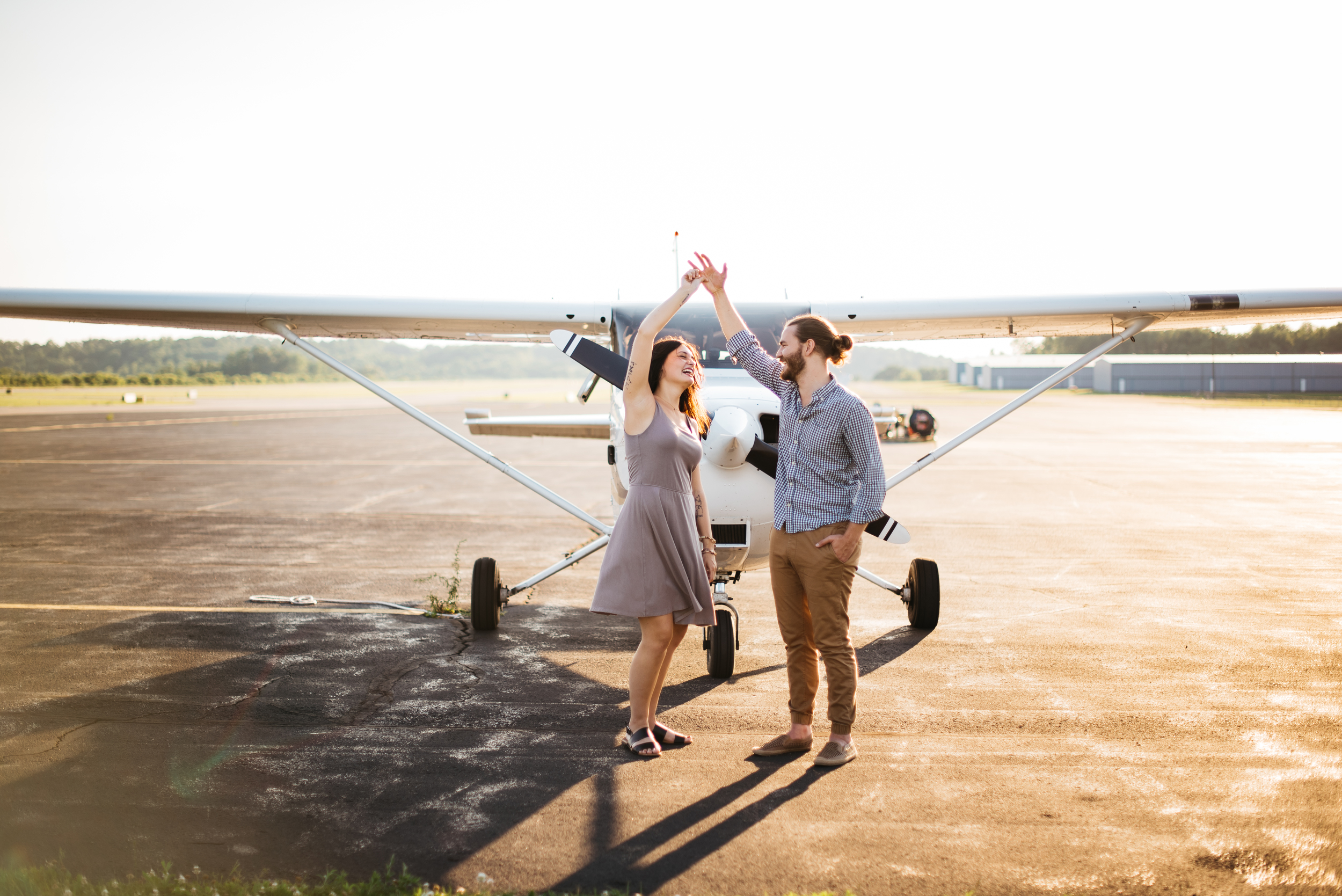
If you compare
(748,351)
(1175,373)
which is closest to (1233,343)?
(1175,373)

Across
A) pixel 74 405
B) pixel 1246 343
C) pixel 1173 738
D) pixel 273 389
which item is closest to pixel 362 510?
pixel 1173 738

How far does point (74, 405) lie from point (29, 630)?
52.2 meters

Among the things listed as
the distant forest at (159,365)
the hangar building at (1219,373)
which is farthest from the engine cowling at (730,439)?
the distant forest at (159,365)

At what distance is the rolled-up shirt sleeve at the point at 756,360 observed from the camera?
3.88m

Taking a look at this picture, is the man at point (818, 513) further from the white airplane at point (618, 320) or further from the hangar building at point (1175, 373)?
the hangar building at point (1175, 373)

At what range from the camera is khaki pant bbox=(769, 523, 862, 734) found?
3547 mm

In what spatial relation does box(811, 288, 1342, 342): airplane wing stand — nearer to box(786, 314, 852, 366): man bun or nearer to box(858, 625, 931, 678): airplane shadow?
box(858, 625, 931, 678): airplane shadow

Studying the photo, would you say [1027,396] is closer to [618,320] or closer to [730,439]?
[730,439]

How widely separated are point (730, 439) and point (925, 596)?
2.44 metres

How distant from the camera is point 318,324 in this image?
268 inches

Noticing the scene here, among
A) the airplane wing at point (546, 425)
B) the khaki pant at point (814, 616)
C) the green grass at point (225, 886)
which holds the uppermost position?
the airplane wing at point (546, 425)

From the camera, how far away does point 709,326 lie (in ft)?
19.1

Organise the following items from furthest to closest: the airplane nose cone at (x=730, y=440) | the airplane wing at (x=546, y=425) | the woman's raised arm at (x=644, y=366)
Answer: the airplane wing at (x=546, y=425) → the airplane nose cone at (x=730, y=440) → the woman's raised arm at (x=644, y=366)

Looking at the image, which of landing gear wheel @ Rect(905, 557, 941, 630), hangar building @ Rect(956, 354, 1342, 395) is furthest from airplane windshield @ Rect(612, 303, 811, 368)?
hangar building @ Rect(956, 354, 1342, 395)
